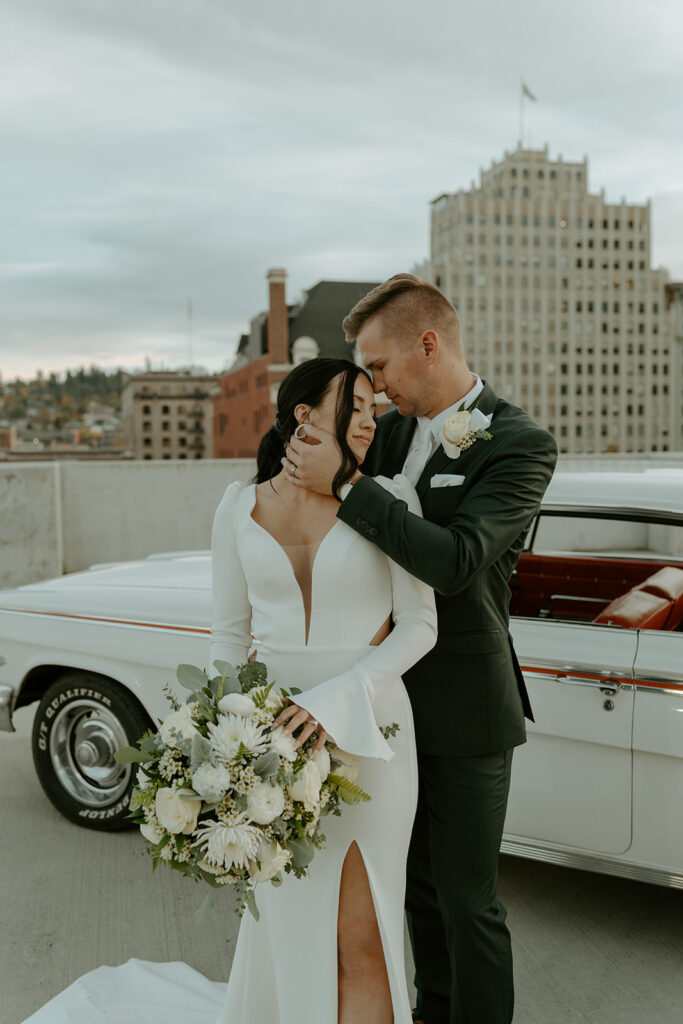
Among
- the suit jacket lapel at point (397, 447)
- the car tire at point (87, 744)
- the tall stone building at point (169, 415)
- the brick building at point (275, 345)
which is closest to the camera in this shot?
the suit jacket lapel at point (397, 447)

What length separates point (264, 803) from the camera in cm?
182

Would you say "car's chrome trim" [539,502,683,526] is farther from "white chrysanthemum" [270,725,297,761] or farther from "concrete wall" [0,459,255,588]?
"concrete wall" [0,459,255,588]

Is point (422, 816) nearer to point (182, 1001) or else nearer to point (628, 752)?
point (628, 752)

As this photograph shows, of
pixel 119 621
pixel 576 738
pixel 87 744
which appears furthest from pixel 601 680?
pixel 87 744

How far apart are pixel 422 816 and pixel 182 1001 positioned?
3.51 feet

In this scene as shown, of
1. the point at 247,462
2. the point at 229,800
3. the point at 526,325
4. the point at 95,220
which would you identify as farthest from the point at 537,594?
the point at 526,325

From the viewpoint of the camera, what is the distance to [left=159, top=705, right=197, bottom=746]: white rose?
1.93 m

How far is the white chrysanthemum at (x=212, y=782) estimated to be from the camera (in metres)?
1.84

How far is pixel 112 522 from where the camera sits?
10.4 metres

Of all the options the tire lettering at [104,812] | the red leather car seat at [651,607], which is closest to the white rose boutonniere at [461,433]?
the red leather car seat at [651,607]

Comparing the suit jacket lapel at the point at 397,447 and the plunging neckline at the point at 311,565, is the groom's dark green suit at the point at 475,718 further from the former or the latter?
the plunging neckline at the point at 311,565

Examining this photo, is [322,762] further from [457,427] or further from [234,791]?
[457,427]

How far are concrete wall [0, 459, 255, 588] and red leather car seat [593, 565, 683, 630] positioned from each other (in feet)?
23.2

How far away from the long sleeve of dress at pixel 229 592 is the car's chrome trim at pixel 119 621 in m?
1.42
